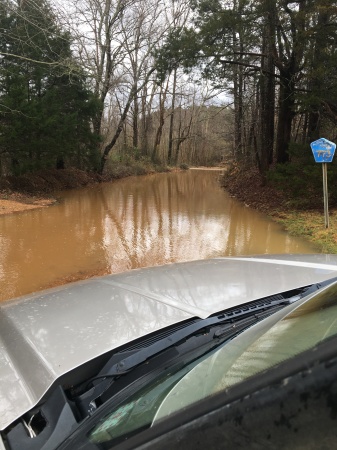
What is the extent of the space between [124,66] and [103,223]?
2000 cm

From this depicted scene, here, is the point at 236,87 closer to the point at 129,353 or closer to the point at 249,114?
the point at 249,114

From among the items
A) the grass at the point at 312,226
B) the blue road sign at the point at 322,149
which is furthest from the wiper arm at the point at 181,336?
the blue road sign at the point at 322,149

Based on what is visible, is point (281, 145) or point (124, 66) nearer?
point (281, 145)

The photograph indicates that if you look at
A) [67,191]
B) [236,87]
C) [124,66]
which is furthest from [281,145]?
[124,66]

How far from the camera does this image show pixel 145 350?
60.4 inches

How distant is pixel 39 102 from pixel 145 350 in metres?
17.6

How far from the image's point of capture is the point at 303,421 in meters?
0.55

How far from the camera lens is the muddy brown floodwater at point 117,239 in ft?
20.6

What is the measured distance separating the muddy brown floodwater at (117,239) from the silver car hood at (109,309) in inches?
127

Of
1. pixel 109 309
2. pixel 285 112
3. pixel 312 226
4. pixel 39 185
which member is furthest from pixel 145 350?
pixel 39 185

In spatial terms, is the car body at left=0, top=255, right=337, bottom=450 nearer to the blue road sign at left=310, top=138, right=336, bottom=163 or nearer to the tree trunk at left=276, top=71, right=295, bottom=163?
the blue road sign at left=310, top=138, right=336, bottom=163

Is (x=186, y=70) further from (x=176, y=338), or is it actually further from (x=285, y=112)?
(x=176, y=338)

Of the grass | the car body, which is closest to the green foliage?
the grass

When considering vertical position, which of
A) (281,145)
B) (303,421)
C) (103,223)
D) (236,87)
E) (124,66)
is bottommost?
Result: (103,223)
